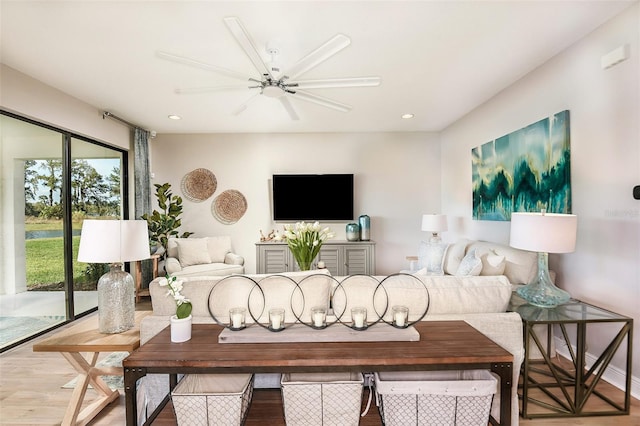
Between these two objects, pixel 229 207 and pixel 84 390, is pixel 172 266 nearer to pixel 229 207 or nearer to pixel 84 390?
pixel 229 207

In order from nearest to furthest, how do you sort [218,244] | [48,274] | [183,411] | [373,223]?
1. [183,411]
2. [48,274]
3. [218,244]
4. [373,223]

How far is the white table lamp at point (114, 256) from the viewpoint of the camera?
1.61 metres

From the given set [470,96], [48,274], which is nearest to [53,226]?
[48,274]

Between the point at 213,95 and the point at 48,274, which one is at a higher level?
the point at 213,95

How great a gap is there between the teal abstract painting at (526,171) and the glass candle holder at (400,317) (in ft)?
6.20

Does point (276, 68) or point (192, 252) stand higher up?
point (276, 68)

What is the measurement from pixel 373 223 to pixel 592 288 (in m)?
3.04

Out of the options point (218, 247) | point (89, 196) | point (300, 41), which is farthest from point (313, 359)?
point (89, 196)

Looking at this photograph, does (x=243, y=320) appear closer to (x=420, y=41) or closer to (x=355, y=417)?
(x=355, y=417)

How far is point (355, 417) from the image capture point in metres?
1.34

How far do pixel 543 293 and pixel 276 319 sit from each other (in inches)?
70.2

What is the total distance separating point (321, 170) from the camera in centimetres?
507

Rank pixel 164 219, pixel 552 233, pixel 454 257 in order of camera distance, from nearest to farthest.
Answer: pixel 552 233 < pixel 454 257 < pixel 164 219

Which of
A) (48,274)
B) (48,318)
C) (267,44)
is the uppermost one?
(267,44)
